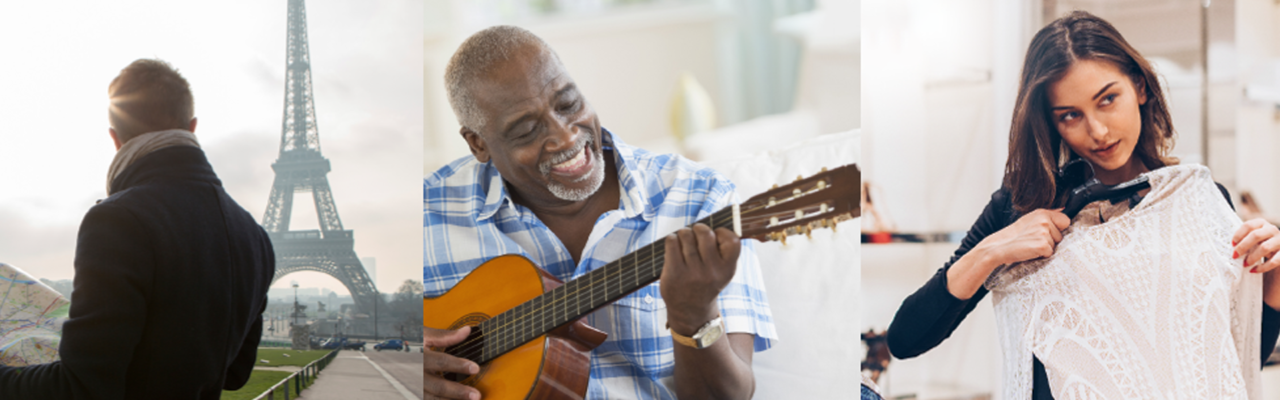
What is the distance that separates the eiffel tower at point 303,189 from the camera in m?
1.67

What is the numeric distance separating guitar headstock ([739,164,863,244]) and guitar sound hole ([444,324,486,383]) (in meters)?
0.64

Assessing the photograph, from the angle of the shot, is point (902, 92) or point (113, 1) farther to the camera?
point (113, 1)

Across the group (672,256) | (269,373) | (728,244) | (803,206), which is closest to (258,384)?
(269,373)

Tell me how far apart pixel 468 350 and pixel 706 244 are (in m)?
0.62

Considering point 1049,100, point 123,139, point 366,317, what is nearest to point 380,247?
point 366,317

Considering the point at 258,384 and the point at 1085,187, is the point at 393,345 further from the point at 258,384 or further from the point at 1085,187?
the point at 1085,187

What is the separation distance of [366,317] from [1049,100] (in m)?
1.56

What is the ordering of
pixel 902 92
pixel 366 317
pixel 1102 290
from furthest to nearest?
pixel 366 317 < pixel 902 92 < pixel 1102 290

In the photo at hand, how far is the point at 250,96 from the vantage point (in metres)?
1.69

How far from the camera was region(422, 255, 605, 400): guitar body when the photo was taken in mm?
1467

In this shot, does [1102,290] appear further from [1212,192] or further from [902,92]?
[902,92]

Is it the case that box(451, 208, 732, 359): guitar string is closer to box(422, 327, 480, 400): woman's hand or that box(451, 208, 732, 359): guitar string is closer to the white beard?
box(422, 327, 480, 400): woman's hand

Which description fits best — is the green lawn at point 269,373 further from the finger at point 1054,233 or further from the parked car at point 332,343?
Result: the finger at point 1054,233

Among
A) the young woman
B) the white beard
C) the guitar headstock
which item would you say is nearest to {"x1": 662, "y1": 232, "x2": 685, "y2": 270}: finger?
the guitar headstock
